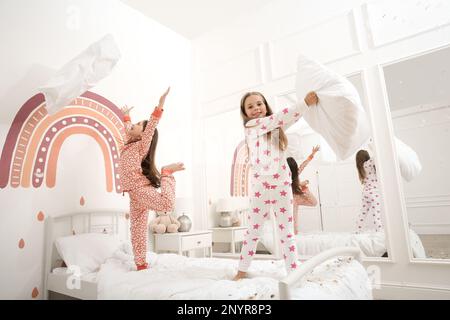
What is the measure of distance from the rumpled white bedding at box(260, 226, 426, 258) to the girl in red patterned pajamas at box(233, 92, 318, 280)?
4.08ft

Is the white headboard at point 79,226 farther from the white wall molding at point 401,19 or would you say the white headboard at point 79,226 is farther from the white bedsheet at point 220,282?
the white wall molding at point 401,19

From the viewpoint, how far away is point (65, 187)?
2.81 metres

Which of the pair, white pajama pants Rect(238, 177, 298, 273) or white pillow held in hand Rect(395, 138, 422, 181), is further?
white pillow held in hand Rect(395, 138, 422, 181)

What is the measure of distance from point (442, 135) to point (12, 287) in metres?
3.68

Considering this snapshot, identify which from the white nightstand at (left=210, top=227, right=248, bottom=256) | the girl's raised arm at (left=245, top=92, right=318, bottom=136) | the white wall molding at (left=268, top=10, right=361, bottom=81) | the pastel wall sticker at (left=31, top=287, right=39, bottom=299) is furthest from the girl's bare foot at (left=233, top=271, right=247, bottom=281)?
the white wall molding at (left=268, top=10, right=361, bottom=81)

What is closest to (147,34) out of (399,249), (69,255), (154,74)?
(154,74)

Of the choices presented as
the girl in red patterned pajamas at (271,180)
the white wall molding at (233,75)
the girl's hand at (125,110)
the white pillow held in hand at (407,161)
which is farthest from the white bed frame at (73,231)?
the white pillow held in hand at (407,161)

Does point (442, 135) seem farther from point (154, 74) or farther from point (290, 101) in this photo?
point (154, 74)

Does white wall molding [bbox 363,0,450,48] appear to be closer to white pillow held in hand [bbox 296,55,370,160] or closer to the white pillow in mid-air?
white pillow held in hand [bbox 296,55,370,160]

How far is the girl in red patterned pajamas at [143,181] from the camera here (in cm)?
242

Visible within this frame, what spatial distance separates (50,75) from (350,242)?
3.20 metres

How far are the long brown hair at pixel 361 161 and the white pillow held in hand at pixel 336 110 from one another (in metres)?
1.02

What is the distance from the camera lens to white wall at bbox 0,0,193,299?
8.09ft

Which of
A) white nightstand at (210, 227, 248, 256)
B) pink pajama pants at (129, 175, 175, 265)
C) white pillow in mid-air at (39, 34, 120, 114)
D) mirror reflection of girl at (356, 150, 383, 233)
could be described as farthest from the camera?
white nightstand at (210, 227, 248, 256)
